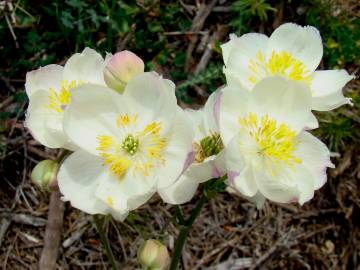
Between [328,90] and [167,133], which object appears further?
[328,90]

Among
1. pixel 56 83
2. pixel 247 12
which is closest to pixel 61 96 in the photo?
pixel 56 83

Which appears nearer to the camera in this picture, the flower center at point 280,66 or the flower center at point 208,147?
the flower center at point 208,147

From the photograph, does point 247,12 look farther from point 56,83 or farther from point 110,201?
point 110,201

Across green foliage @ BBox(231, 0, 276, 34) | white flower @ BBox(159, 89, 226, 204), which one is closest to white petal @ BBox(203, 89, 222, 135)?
white flower @ BBox(159, 89, 226, 204)

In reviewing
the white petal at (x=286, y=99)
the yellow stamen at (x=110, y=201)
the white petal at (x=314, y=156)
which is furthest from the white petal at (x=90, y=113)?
the white petal at (x=314, y=156)

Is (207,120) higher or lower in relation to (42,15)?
higher

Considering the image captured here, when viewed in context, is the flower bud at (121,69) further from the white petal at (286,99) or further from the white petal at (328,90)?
the white petal at (328,90)

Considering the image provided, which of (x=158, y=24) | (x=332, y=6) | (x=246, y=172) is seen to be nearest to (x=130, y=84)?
(x=246, y=172)

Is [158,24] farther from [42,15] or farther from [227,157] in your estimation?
[227,157]
